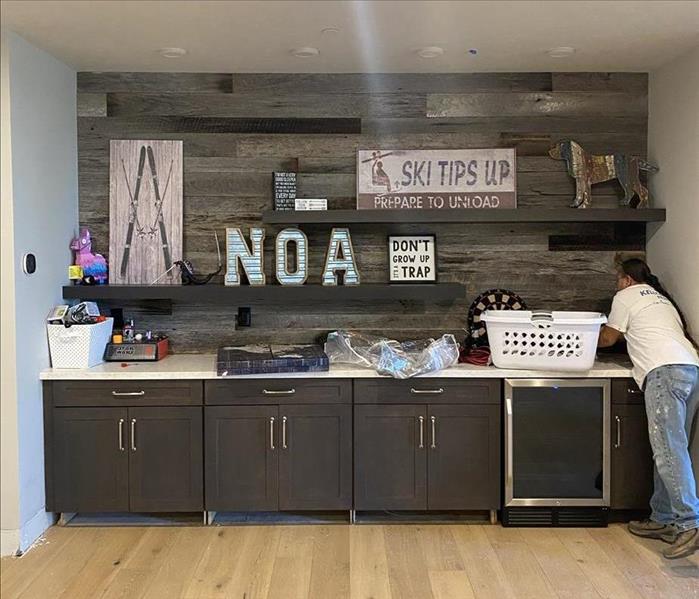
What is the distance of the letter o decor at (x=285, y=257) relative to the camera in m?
4.07

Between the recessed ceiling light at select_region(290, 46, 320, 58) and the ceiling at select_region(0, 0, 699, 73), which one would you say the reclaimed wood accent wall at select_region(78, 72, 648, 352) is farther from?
the recessed ceiling light at select_region(290, 46, 320, 58)

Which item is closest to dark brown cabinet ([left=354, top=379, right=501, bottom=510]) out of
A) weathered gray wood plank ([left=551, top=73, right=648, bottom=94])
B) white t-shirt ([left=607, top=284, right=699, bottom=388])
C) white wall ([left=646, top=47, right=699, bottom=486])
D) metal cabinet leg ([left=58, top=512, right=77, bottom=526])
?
white t-shirt ([left=607, top=284, right=699, bottom=388])

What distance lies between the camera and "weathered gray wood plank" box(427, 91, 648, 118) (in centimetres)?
417

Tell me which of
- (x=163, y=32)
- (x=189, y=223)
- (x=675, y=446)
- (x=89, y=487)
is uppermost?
(x=163, y=32)

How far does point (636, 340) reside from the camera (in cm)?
362

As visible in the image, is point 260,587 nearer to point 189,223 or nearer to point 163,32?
point 189,223

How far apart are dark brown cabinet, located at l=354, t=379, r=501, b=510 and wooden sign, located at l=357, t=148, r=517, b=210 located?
103 centimetres

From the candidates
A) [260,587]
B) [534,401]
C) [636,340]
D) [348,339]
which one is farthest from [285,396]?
[636,340]

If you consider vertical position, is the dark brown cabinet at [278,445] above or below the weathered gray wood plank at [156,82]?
below

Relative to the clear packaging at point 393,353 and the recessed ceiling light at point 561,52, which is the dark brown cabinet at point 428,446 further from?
the recessed ceiling light at point 561,52

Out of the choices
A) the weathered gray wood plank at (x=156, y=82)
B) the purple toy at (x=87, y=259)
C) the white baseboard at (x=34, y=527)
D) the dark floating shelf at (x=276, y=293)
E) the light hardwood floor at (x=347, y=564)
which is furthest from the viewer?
the weathered gray wood plank at (x=156, y=82)

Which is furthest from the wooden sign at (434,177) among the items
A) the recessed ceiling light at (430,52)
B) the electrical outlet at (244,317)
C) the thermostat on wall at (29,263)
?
the thermostat on wall at (29,263)

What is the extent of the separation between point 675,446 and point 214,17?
106 inches

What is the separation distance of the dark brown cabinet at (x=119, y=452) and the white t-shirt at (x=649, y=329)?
2061 mm
